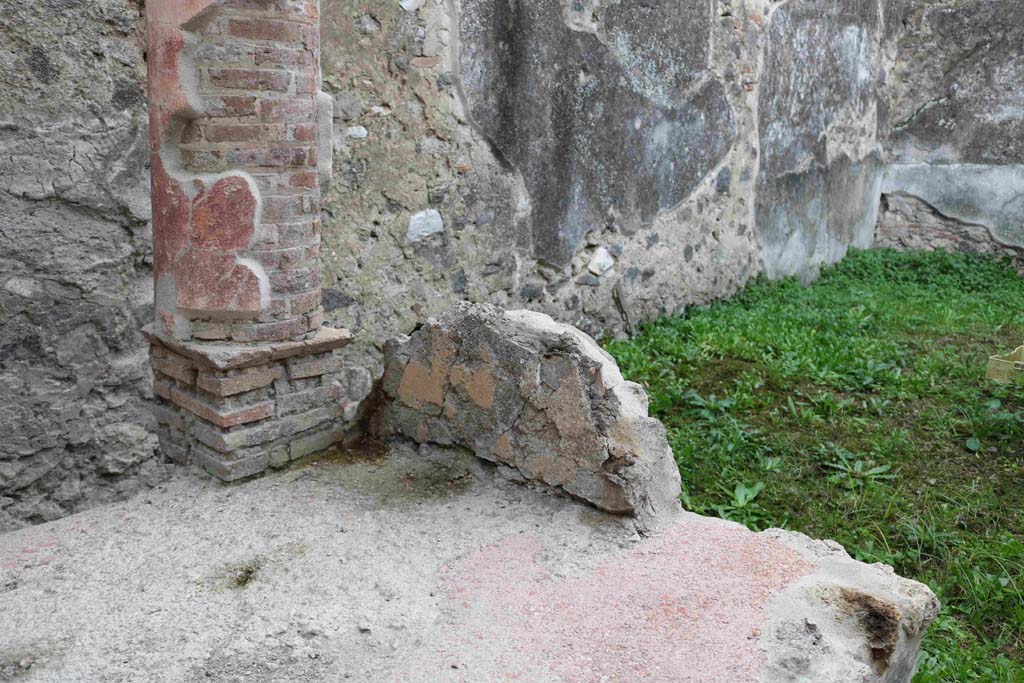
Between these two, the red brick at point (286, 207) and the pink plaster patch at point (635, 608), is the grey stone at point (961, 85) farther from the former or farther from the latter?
the red brick at point (286, 207)

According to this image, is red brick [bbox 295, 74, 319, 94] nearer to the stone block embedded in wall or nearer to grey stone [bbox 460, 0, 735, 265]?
the stone block embedded in wall

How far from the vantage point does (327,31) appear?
3.23 m

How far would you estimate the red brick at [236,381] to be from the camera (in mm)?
2527

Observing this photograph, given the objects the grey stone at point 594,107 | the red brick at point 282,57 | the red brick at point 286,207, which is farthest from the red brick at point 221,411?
the grey stone at point 594,107

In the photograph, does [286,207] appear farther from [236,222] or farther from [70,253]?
[70,253]

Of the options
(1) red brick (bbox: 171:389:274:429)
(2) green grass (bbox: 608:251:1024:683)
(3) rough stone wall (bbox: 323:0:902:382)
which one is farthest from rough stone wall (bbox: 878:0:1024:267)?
(1) red brick (bbox: 171:389:274:429)

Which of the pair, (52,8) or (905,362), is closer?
(52,8)

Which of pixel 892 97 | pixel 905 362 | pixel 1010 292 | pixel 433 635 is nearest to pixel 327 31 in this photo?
pixel 433 635

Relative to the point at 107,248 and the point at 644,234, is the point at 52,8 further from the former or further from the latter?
the point at 644,234

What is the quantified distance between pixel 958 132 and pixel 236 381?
6940mm

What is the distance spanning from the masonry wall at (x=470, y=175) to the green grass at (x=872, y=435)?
58cm

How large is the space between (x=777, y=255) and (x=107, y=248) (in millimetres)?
4858

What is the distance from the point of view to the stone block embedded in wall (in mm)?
2350

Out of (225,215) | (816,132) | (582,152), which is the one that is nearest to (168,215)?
(225,215)
